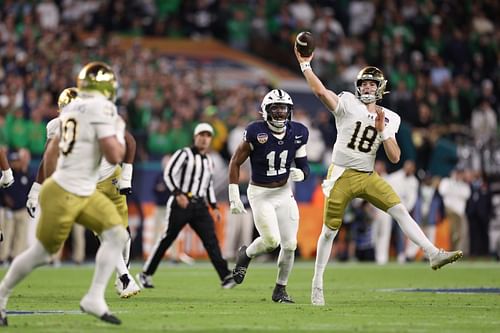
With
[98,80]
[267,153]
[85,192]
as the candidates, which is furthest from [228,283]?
[98,80]

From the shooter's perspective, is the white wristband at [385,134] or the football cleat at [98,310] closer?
the football cleat at [98,310]

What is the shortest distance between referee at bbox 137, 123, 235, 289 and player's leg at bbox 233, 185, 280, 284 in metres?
1.85

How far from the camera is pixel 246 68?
23891mm

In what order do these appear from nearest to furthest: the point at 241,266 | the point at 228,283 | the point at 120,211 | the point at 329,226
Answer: the point at 329,226
the point at 120,211
the point at 241,266
the point at 228,283

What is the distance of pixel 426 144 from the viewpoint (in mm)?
21469

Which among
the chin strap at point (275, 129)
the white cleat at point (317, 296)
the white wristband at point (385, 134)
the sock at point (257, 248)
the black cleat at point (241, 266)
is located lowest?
the white cleat at point (317, 296)

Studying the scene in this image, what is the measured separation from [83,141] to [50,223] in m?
0.60

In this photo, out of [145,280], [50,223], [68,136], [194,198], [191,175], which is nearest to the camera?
[50,223]

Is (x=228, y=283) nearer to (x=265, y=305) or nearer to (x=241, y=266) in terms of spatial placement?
(x=241, y=266)

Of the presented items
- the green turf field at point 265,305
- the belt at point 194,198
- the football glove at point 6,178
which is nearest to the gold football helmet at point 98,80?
the green turf field at point 265,305

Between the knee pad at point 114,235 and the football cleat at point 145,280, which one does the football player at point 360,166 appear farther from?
the football cleat at point 145,280

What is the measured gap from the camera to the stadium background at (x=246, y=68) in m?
19.3

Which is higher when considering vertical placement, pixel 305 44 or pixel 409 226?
pixel 305 44

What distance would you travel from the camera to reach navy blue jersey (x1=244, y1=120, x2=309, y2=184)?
1083 centimetres
